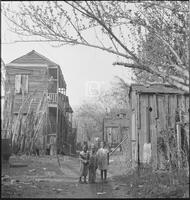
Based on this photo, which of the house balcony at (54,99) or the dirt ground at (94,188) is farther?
the house balcony at (54,99)

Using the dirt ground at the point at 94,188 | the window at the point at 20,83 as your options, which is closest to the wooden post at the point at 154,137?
the dirt ground at the point at 94,188

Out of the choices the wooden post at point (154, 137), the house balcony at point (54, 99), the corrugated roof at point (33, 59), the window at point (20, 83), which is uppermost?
the corrugated roof at point (33, 59)

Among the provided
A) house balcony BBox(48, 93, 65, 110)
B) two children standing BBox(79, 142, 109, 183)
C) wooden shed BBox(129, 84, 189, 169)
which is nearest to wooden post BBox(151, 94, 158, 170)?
wooden shed BBox(129, 84, 189, 169)

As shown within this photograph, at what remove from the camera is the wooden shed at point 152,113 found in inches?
535

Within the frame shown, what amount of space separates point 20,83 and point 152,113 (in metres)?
16.9

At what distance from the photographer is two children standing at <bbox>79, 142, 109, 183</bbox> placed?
12.3 metres

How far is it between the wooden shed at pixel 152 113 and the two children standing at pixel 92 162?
1.36 metres

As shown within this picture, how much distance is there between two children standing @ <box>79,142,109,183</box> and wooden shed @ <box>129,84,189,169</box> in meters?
1.36

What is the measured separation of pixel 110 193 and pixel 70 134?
2480 centimetres

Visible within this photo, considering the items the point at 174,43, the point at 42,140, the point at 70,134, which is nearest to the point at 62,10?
the point at 174,43

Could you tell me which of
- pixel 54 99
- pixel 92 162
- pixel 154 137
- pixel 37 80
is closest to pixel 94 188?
pixel 92 162

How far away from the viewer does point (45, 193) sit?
907cm

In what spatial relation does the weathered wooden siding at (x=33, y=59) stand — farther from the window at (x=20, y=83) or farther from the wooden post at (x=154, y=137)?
the wooden post at (x=154, y=137)

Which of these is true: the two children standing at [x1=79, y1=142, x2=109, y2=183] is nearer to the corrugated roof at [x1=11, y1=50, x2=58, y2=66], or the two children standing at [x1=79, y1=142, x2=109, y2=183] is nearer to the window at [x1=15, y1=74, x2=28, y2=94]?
the window at [x1=15, y1=74, x2=28, y2=94]
